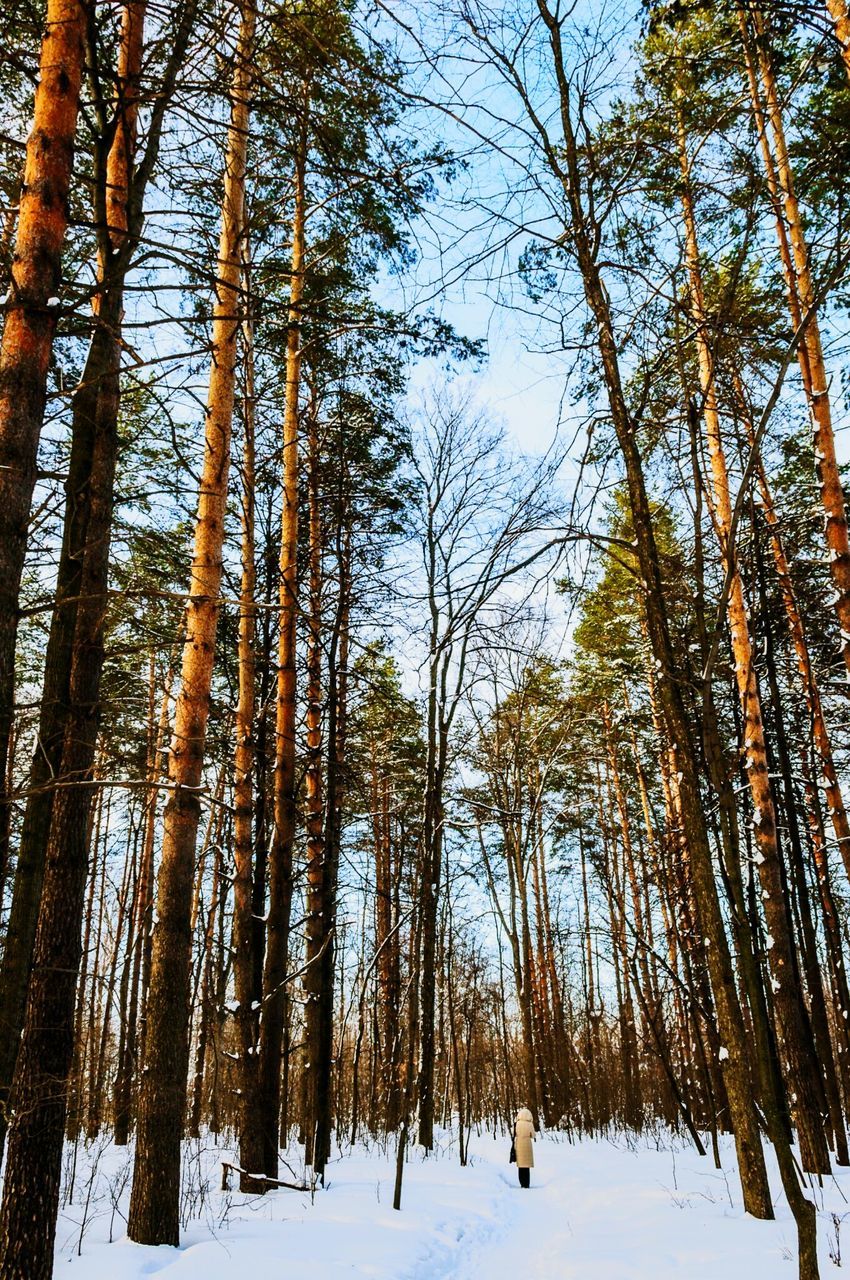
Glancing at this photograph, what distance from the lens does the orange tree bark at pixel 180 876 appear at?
15.2 ft

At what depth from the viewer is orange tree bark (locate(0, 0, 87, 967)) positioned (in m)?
2.58

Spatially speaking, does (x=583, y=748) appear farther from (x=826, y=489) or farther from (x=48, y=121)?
(x=48, y=121)

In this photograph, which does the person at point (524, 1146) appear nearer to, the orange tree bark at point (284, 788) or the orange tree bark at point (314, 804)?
the orange tree bark at point (314, 804)

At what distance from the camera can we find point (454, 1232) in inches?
246

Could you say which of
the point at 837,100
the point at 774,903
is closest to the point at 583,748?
the point at 774,903

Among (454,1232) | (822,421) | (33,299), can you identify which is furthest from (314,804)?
(33,299)

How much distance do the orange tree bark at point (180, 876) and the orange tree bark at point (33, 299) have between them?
3.63 feet

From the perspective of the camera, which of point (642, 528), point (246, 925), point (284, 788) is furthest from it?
point (284, 788)

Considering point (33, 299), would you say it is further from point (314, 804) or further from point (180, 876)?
point (314, 804)

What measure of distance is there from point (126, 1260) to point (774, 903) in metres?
6.70

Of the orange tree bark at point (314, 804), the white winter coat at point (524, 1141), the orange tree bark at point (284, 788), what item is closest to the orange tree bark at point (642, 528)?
the orange tree bark at point (284, 788)

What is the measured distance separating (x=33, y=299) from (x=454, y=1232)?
7.28m

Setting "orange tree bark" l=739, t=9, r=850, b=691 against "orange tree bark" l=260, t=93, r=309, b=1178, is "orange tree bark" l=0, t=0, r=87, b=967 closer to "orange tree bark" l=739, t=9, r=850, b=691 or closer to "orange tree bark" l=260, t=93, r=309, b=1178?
"orange tree bark" l=260, t=93, r=309, b=1178

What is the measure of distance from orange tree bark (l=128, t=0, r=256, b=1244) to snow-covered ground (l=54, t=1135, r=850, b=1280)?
0.31 metres
